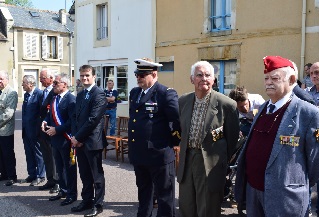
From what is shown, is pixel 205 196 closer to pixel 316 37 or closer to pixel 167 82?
pixel 316 37

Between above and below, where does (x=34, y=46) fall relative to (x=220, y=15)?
above

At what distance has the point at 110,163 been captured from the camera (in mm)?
8570

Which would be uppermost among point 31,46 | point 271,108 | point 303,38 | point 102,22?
point 31,46

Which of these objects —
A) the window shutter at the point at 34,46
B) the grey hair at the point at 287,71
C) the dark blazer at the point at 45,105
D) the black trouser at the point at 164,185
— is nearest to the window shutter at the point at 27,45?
the window shutter at the point at 34,46

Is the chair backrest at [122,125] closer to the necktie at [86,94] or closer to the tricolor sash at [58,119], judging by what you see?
the tricolor sash at [58,119]

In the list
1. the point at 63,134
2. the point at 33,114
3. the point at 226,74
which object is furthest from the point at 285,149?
the point at 226,74

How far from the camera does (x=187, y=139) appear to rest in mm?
3738

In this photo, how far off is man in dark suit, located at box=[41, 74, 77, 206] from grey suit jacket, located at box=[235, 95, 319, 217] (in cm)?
342

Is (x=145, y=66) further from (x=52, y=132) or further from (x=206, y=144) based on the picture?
(x=52, y=132)

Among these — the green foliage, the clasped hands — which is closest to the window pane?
the clasped hands

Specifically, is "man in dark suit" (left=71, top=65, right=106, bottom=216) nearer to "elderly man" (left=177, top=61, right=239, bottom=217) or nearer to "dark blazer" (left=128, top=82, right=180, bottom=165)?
"dark blazer" (left=128, top=82, right=180, bottom=165)

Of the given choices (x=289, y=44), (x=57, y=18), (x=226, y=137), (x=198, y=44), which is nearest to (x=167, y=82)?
(x=198, y=44)

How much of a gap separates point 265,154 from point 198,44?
10034 mm

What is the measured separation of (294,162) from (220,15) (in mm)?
9934
